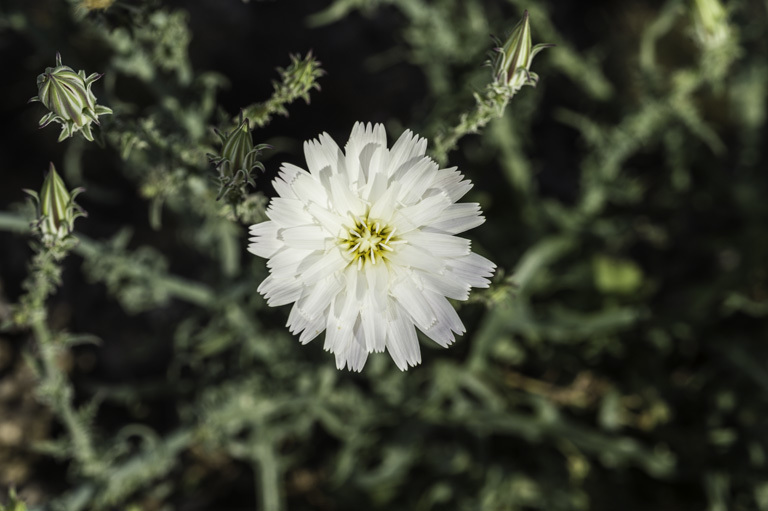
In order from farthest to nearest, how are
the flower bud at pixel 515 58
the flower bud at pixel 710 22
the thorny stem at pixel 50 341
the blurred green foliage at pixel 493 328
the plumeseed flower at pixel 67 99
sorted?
the blurred green foliage at pixel 493 328
the flower bud at pixel 710 22
the thorny stem at pixel 50 341
the flower bud at pixel 515 58
the plumeseed flower at pixel 67 99

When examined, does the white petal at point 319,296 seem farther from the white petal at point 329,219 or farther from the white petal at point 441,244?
the white petal at point 441,244

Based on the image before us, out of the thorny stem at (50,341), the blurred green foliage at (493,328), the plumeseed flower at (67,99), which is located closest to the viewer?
the plumeseed flower at (67,99)

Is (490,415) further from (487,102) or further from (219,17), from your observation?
(219,17)

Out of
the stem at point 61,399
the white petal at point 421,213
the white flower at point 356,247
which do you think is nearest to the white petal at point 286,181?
the white flower at point 356,247

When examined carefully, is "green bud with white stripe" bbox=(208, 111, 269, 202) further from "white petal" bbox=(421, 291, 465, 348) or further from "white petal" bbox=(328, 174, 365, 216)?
"white petal" bbox=(421, 291, 465, 348)

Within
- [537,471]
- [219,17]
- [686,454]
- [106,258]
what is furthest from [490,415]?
[219,17]
